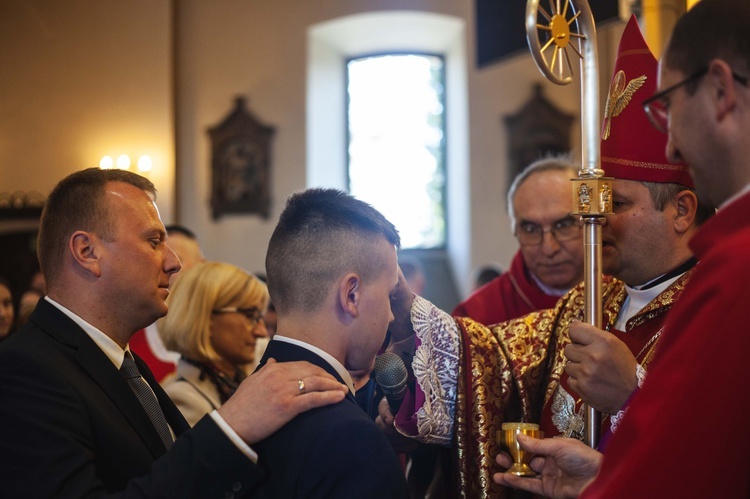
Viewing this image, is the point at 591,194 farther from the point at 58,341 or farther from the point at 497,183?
the point at 497,183

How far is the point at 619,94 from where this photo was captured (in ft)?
8.56

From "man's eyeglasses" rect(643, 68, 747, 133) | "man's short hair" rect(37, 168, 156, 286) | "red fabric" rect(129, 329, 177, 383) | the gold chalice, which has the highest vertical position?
"man's eyeglasses" rect(643, 68, 747, 133)

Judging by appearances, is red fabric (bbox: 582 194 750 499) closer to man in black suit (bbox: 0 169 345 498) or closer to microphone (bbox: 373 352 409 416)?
man in black suit (bbox: 0 169 345 498)

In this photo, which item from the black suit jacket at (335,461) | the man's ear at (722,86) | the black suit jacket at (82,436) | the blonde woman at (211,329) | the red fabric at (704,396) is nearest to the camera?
the red fabric at (704,396)

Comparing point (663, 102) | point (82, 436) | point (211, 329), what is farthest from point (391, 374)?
point (211, 329)

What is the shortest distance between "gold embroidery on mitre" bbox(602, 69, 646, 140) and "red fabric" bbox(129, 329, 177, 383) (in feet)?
11.1

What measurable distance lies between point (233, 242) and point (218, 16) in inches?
109

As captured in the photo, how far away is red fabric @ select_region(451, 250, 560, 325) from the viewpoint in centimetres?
390

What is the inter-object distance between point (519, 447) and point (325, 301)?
2.10 ft

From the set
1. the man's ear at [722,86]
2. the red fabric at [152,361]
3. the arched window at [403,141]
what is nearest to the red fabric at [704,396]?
the man's ear at [722,86]

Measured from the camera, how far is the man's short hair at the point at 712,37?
1.36 m

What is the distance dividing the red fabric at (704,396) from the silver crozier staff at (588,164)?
0.85m

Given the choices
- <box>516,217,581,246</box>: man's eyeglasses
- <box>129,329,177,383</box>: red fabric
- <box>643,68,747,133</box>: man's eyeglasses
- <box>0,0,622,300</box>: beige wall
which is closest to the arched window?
<box>0,0,622,300</box>: beige wall

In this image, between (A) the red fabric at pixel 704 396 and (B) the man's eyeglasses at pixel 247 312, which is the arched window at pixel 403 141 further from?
(A) the red fabric at pixel 704 396
